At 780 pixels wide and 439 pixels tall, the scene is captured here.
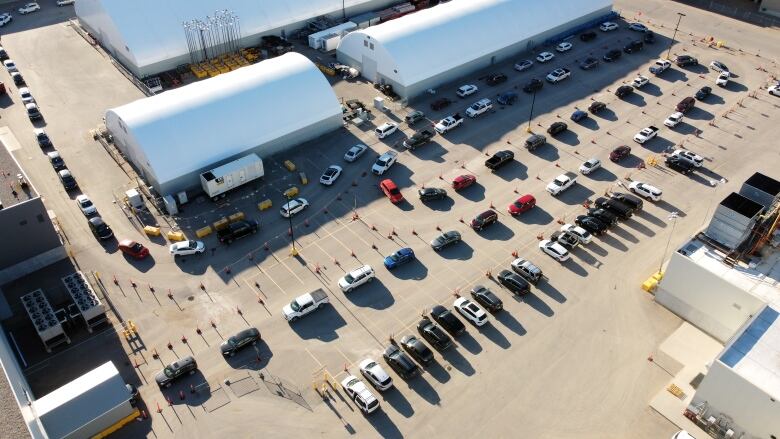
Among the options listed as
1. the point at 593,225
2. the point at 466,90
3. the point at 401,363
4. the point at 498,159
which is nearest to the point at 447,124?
the point at 498,159

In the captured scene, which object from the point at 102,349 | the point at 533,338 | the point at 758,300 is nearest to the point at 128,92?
the point at 102,349

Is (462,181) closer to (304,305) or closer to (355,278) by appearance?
(355,278)

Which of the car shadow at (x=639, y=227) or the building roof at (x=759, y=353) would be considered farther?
A: the car shadow at (x=639, y=227)

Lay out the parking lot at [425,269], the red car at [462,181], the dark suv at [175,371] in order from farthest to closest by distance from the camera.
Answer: the red car at [462,181], the dark suv at [175,371], the parking lot at [425,269]

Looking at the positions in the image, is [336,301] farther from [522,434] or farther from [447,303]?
[522,434]

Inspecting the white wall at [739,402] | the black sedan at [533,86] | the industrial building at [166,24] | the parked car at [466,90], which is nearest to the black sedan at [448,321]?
the white wall at [739,402]

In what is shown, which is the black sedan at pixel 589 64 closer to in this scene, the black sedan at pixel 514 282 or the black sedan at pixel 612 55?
the black sedan at pixel 612 55
